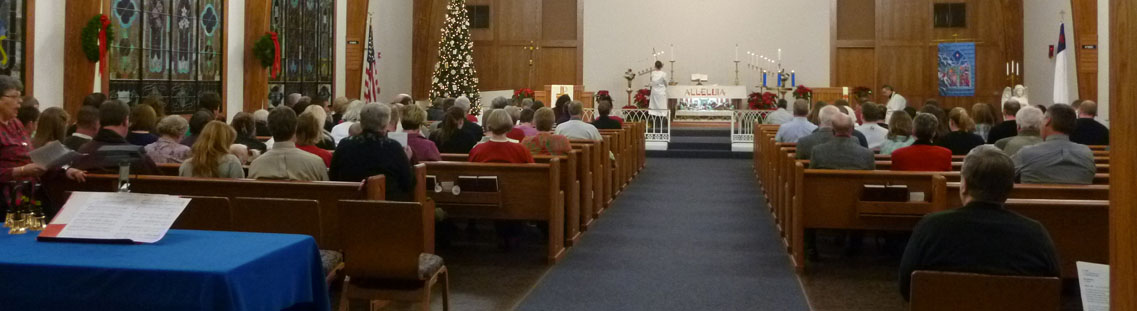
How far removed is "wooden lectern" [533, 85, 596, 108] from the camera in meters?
18.1

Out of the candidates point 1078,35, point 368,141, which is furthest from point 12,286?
point 1078,35

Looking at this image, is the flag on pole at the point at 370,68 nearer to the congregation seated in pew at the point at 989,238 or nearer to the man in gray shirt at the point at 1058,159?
the man in gray shirt at the point at 1058,159

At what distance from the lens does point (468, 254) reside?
22.3ft

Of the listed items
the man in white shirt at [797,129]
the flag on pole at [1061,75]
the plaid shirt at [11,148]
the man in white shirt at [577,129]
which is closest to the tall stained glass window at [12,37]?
the plaid shirt at [11,148]

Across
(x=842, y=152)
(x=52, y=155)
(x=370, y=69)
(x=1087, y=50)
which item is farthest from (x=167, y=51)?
(x=1087, y=50)

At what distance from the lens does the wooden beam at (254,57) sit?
42.6 ft

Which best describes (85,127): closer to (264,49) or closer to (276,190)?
(276,190)

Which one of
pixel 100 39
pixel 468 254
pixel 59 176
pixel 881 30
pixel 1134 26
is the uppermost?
pixel 881 30

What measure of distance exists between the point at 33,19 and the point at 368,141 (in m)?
5.18

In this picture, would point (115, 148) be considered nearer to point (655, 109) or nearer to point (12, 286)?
point (12, 286)

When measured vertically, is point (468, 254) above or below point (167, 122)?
below

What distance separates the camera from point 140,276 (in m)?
2.77

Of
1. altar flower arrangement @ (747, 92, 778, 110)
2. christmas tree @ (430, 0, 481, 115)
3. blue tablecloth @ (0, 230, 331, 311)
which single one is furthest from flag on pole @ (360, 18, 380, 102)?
blue tablecloth @ (0, 230, 331, 311)

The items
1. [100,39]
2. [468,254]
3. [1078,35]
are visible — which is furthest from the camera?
[1078,35]
